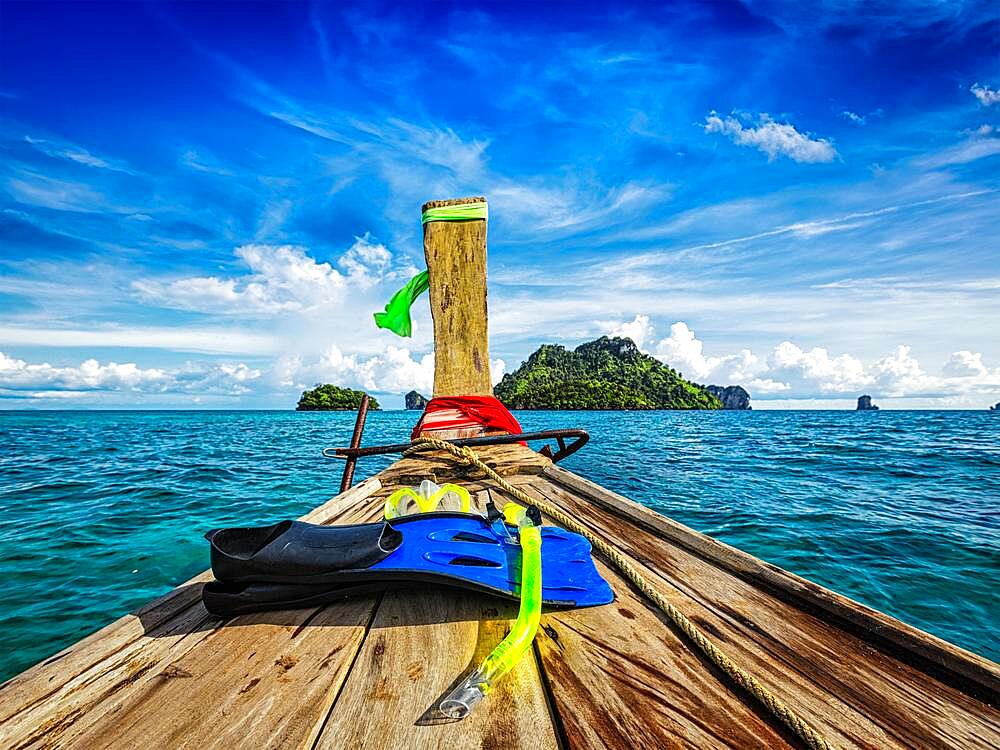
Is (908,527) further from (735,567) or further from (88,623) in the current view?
(88,623)

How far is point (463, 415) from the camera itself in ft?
16.2

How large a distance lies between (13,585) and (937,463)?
18.5 m

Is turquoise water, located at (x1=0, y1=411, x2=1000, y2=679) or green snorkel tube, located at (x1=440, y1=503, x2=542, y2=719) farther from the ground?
green snorkel tube, located at (x1=440, y1=503, x2=542, y2=719)

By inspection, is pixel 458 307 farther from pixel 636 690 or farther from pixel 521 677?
pixel 636 690

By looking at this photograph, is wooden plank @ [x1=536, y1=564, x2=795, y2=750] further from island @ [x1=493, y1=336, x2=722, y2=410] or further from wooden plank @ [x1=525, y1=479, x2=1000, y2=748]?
Result: island @ [x1=493, y1=336, x2=722, y2=410]

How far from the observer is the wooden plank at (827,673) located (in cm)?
125

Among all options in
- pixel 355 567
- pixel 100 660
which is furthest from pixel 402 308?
pixel 100 660

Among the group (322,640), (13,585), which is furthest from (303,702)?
(13,585)

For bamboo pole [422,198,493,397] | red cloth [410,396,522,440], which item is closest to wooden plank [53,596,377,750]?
red cloth [410,396,522,440]

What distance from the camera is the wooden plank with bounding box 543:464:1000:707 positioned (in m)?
1.43

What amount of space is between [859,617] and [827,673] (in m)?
0.37

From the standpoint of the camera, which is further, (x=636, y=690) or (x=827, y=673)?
(x=827, y=673)

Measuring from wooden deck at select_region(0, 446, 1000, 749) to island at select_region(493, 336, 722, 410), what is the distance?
95455mm

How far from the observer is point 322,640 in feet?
5.37
